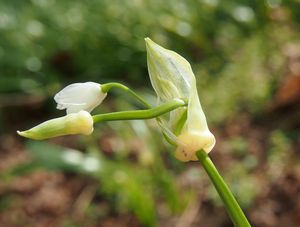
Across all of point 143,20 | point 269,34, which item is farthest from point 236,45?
point 143,20

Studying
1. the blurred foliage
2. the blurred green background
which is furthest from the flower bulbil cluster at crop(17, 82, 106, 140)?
the blurred foliage

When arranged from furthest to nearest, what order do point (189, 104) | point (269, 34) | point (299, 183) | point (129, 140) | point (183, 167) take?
point (269, 34) < point (129, 140) < point (183, 167) < point (299, 183) < point (189, 104)

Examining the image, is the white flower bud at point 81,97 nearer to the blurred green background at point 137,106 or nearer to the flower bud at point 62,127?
the flower bud at point 62,127

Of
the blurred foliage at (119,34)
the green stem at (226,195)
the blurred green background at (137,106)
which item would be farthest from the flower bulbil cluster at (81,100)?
the blurred foliage at (119,34)

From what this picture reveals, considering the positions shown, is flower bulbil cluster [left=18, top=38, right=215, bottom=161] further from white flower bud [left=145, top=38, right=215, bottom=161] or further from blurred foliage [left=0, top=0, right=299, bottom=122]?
blurred foliage [left=0, top=0, right=299, bottom=122]

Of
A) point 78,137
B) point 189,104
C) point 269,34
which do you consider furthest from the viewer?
point 269,34

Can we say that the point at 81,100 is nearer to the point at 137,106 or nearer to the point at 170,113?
the point at 170,113

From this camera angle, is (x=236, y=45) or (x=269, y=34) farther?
(x=236, y=45)

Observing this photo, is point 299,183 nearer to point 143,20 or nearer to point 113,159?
point 113,159
